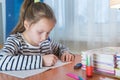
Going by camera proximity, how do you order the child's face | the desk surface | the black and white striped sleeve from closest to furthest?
the desk surface < the black and white striped sleeve < the child's face

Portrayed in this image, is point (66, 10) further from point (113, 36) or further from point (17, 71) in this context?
point (17, 71)

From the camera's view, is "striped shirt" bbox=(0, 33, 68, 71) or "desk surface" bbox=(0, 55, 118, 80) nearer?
"desk surface" bbox=(0, 55, 118, 80)

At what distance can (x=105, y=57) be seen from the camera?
28.7 inches

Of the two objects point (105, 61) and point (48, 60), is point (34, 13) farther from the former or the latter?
point (105, 61)

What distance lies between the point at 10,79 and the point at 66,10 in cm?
106

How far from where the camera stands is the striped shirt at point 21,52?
825 millimetres

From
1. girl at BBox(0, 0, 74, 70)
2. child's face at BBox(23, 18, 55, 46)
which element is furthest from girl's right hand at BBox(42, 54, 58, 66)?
child's face at BBox(23, 18, 55, 46)

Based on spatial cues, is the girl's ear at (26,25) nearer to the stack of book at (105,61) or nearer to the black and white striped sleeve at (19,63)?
the black and white striped sleeve at (19,63)

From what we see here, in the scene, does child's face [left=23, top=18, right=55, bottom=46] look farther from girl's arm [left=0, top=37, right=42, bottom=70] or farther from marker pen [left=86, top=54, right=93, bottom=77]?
marker pen [left=86, top=54, right=93, bottom=77]

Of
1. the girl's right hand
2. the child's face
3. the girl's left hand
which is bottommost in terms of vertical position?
the girl's left hand

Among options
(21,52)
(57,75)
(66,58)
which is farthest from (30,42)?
(57,75)

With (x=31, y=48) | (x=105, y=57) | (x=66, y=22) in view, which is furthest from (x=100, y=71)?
(x=66, y=22)

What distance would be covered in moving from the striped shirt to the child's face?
0.22ft

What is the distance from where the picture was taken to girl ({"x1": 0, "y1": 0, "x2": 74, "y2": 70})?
835mm
